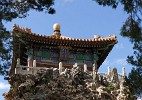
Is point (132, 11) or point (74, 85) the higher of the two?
point (132, 11)

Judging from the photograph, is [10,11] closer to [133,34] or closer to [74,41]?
[133,34]

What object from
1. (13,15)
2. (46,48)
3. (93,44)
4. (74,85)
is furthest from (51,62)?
(13,15)

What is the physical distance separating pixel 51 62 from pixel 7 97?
4178mm

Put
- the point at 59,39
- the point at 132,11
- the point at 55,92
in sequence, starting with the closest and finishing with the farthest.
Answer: the point at 132,11 → the point at 55,92 → the point at 59,39

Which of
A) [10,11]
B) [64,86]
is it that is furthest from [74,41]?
[10,11]

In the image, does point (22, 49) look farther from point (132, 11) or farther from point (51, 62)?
point (132, 11)

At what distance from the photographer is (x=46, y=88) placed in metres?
16.2

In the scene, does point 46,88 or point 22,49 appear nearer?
point 46,88

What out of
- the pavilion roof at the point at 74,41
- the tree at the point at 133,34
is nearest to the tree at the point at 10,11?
the tree at the point at 133,34

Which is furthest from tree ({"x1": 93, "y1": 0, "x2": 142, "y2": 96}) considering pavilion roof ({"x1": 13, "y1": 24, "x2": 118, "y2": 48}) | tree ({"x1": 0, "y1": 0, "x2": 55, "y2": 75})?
pavilion roof ({"x1": 13, "y1": 24, "x2": 118, "y2": 48})

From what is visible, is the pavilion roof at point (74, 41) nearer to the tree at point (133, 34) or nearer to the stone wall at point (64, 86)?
the stone wall at point (64, 86)

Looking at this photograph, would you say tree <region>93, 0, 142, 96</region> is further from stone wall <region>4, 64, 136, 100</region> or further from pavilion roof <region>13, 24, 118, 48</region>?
pavilion roof <region>13, 24, 118, 48</region>

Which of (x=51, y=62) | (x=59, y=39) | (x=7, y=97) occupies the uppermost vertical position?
(x=59, y=39)

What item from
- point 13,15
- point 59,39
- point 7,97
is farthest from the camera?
point 59,39
